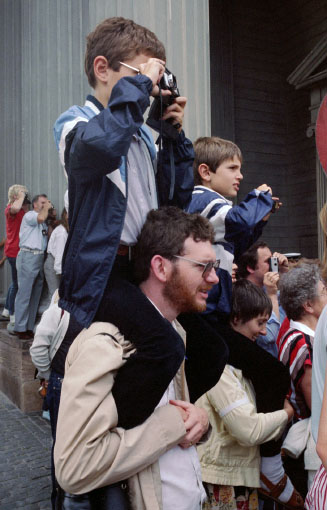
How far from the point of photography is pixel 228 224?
2.25 meters

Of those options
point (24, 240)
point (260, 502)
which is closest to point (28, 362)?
point (24, 240)

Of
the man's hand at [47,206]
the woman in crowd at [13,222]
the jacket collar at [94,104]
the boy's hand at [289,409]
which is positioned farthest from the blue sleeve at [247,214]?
the woman in crowd at [13,222]

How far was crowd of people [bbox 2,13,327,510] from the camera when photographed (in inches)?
58.7

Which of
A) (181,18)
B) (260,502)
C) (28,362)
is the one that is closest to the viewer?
(260,502)

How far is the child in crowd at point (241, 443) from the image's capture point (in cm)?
245

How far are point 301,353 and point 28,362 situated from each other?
3.76 meters

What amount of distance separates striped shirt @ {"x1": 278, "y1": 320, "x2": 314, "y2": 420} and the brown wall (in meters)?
6.78

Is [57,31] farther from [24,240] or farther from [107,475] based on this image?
[107,475]

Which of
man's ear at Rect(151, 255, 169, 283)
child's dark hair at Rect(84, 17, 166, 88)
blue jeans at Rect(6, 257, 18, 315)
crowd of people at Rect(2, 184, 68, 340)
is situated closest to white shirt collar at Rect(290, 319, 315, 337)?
man's ear at Rect(151, 255, 169, 283)

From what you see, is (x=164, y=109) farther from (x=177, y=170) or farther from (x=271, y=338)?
(x=271, y=338)

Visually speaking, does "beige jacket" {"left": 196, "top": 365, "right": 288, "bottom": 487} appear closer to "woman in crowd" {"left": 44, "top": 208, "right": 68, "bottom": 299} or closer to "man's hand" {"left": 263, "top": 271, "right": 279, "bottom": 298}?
"man's hand" {"left": 263, "top": 271, "right": 279, "bottom": 298}

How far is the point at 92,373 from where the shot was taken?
1457 mm

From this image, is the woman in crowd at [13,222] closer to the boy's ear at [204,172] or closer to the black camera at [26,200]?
the black camera at [26,200]

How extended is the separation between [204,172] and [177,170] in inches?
27.3
